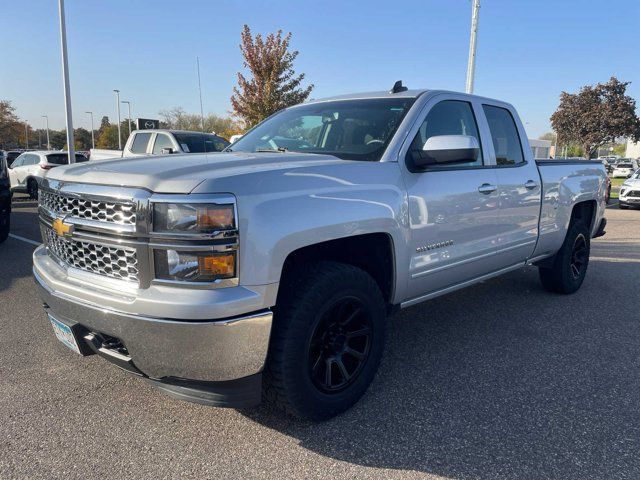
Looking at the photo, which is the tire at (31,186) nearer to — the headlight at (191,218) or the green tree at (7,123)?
the headlight at (191,218)

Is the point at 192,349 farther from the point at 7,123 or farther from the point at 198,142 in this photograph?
the point at 7,123

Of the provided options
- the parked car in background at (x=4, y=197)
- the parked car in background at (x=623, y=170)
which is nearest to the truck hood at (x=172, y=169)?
the parked car in background at (x=4, y=197)

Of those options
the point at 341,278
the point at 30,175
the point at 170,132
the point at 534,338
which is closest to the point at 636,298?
the point at 534,338

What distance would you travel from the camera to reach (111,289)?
2.28 metres

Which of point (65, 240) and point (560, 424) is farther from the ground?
point (65, 240)

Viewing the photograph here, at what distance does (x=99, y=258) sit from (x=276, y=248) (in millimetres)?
883

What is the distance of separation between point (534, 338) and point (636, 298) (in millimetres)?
2100

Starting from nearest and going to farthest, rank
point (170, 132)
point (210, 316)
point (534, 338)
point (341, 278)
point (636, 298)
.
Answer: point (210, 316) < point (341, 278) < point (534, 338) < point (636, 298) < point (170, 132)

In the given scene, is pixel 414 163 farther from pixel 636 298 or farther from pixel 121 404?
pixel 636 298

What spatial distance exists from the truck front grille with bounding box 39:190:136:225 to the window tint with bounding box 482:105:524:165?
9.54 ft

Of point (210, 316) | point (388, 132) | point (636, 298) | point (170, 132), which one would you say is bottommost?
point (636, 298)

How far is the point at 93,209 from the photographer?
234 cm

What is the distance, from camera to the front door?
3043mm

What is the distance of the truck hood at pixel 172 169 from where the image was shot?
215 cm
